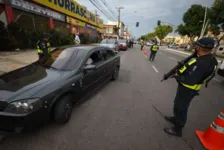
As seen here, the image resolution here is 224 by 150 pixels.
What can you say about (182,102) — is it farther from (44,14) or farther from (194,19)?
(194,19)

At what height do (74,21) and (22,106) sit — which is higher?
(74,21)

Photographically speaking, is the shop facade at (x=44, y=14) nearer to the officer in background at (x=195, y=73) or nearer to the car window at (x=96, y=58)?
the car window at (x=96, y=58)

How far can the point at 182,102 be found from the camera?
2.13 m

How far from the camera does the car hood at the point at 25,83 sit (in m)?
1.78

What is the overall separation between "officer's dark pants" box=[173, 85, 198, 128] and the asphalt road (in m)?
0.40

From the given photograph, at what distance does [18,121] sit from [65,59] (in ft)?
5.44

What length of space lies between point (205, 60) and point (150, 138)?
1.66m

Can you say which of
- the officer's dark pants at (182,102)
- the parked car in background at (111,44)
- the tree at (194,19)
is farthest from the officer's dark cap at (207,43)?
the tree at (194,19)

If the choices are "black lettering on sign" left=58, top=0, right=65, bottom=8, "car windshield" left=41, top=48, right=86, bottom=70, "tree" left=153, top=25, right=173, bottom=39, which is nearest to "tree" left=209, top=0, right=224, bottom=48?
"black lettering on sign" left=58, top=0, right=65, bottom=8

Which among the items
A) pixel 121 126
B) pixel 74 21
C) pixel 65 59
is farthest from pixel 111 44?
pixel 121 126

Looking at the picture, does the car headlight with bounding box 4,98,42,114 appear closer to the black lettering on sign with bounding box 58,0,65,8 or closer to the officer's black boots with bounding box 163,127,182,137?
the officer's black boots with bounding box 163,127,182,137

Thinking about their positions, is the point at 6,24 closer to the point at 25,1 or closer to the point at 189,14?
the point at 25,1

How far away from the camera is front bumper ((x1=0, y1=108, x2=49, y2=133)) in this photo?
1.67 m

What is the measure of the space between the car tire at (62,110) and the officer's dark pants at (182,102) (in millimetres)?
2170
